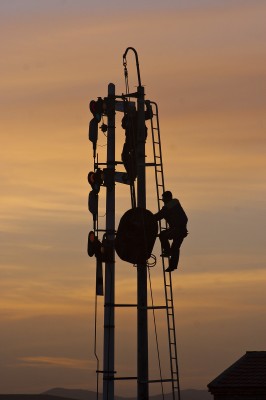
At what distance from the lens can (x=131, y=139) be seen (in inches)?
1032

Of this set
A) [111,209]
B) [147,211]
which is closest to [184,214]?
[147,211]

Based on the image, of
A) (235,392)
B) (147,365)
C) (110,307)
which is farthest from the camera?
(235,392)

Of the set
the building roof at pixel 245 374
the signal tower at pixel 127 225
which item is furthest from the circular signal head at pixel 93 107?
the building roof at pixel 245 374

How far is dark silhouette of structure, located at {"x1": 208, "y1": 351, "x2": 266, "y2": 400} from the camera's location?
161ft

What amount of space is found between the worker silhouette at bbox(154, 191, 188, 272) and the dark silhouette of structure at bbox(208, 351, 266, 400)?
2528 cm

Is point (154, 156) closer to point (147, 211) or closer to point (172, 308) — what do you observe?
point (147, 211)

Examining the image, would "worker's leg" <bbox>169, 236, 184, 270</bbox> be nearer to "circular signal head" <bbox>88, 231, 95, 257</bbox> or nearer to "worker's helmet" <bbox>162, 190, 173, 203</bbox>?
"worker's helmet" <bbox>162, 190, 173, 203</bbox>

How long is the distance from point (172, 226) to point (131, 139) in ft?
8.75

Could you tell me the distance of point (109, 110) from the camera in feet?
90.4

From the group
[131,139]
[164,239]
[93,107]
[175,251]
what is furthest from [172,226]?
[93,107]

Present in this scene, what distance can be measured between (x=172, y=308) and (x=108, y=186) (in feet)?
14.7

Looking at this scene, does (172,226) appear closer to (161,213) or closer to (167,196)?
(161,213)

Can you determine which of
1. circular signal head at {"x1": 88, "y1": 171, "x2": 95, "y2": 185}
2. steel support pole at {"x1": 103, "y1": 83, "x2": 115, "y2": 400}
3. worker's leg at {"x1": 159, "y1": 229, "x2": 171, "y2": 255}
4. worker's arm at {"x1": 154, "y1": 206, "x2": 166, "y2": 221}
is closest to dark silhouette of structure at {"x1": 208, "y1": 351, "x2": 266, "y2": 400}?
steel support pole at {"x1": 103, "y1": 83, "x2": 115, "y2": 400}

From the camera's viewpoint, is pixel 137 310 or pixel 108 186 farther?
pixel 108 186
